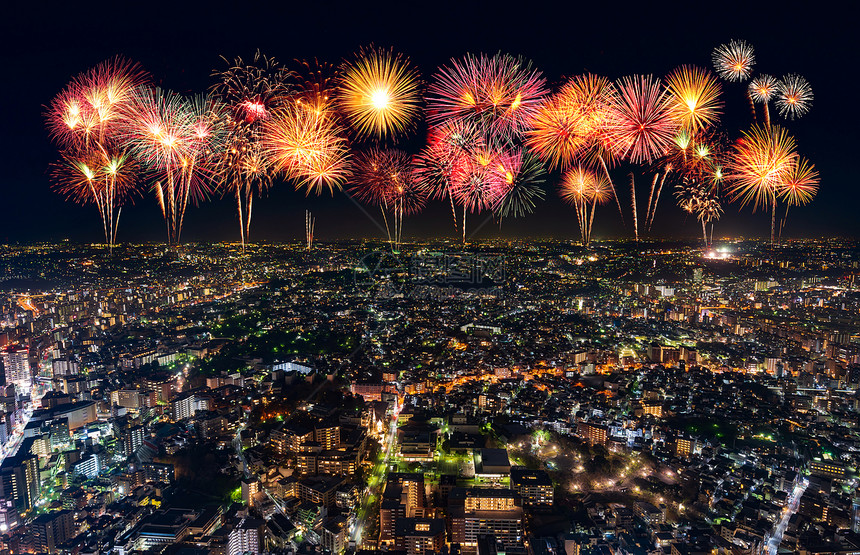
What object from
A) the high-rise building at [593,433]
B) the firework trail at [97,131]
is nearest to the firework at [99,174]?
the firework trail at [97,131]

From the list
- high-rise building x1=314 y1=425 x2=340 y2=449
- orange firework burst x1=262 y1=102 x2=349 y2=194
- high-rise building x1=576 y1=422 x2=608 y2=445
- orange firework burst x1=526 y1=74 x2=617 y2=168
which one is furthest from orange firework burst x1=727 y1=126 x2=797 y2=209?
high-rise building x1=314 y1=425 x2=340 y2=449

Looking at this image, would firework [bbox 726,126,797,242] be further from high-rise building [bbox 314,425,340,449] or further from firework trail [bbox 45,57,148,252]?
high-rise building [bbox 314,425,340,449]

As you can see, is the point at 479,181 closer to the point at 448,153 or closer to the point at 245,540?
the point at 448,153

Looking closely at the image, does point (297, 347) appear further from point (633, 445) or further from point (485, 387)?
point (633, 445)

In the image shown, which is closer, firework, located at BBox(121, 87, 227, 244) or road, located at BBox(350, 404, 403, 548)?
firework, located at BBox(121, 87, 227, 244)

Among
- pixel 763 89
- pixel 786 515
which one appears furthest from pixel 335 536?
pixel 763 89

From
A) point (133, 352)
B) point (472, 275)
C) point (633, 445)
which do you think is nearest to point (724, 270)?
point (633, 445)

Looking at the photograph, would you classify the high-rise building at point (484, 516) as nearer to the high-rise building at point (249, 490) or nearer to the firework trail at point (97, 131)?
the high-rise building at point (249, 490)
